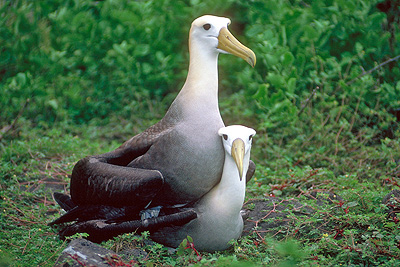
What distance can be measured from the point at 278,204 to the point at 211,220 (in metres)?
0.88

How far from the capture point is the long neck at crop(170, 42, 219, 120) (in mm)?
4512

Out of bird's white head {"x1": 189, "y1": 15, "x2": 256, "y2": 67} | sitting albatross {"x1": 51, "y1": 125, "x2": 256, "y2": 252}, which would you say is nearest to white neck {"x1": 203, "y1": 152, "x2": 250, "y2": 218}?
sitting albatross {"x1": 51, "y1": 125, "x2": 256, "y2": 252}

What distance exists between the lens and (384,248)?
3.96 meters

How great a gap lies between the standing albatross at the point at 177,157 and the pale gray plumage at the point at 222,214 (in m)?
0.12

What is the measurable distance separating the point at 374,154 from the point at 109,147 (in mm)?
3276

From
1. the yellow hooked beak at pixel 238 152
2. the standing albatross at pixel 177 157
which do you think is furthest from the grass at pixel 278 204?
the yellow hooked beak at pixel 238 152

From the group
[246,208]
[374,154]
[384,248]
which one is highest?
[384,248]

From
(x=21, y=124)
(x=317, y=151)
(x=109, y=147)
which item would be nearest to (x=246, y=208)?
(x=317, y=151)

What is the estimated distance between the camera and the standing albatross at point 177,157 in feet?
14.3

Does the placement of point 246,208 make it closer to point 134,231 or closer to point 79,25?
point 134,231

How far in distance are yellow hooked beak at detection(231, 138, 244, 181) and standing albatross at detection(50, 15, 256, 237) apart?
0.23m

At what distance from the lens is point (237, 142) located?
14.0ft

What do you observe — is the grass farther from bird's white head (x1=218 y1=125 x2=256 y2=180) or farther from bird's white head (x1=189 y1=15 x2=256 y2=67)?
bird's white head (x1=189 y1=15 x2=256 y2=67)

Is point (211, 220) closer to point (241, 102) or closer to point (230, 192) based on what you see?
point (230, 192)
